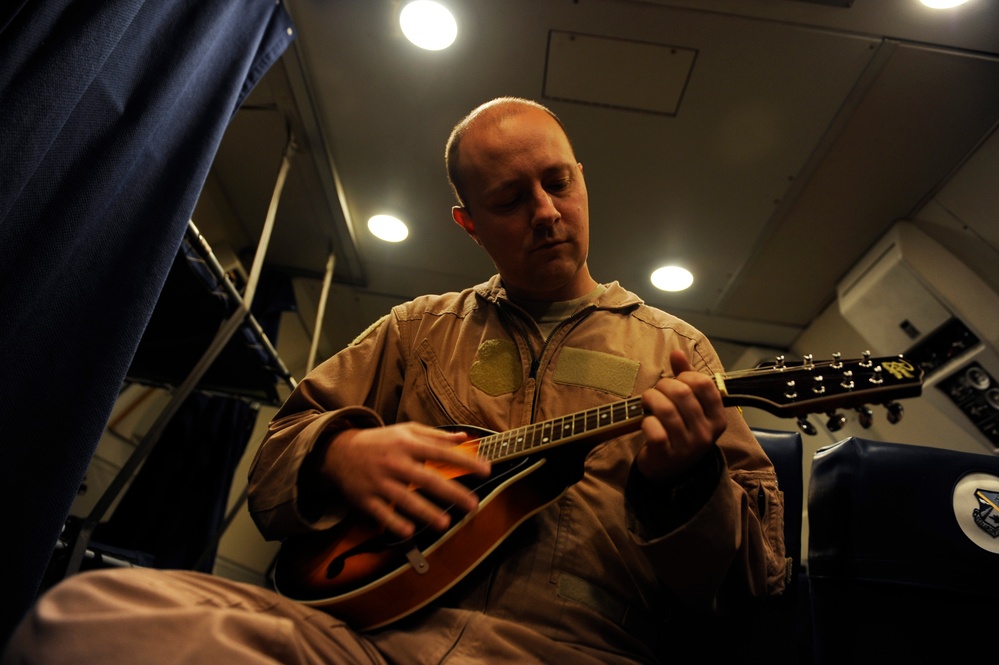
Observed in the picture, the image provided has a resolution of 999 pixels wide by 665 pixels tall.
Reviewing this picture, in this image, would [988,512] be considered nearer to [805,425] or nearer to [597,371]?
[805,425]

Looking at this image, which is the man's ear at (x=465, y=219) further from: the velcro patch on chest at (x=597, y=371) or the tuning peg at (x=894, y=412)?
the tuning peg at (x=894, y=412)

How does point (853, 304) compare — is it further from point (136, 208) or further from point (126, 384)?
point (126, 384)

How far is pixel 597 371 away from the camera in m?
1.19

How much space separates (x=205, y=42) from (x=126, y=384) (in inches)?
90.4

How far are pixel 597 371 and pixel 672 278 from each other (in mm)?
2188

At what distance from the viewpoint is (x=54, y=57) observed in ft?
3.49

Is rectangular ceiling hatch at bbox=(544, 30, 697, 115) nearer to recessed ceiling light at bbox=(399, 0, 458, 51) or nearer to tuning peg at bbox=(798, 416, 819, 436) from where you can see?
recessed ceiling light at bbox=(399, 0, 458, 51)

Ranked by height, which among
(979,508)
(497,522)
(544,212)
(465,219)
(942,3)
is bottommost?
(497,522)

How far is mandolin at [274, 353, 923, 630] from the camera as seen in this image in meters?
0.88

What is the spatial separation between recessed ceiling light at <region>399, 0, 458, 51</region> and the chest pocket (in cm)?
145

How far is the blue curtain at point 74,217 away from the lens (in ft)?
3.43

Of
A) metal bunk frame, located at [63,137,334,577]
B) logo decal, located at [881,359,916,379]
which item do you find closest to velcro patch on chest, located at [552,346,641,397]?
logo decal, located at [881,359,916,379]

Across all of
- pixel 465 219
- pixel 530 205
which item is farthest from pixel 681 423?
pixel 465 219

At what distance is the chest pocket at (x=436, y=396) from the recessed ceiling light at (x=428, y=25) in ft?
4.77
